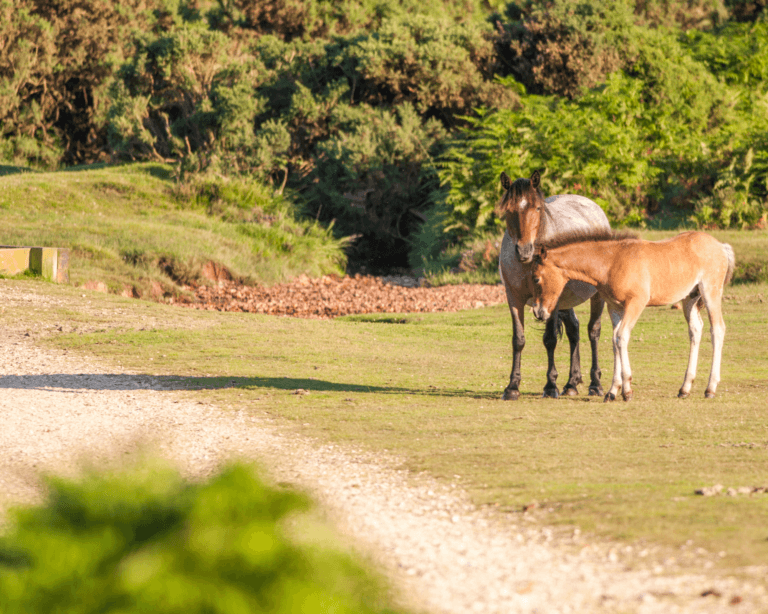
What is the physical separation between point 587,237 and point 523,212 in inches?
34.4

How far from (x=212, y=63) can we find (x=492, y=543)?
32.2m

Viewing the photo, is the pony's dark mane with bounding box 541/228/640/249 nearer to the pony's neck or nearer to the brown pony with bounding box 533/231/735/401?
the brown pony with bounding box 533/231/735/401

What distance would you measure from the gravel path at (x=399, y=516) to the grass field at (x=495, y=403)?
32 centimetres

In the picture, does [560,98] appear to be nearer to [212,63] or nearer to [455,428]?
[212,63]

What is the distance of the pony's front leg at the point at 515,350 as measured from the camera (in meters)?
9.68

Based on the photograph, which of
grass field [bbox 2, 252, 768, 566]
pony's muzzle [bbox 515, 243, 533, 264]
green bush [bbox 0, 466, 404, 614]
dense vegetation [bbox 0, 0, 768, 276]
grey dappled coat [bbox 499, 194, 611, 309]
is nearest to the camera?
green bush [bbox 0, 466, 404, 614]

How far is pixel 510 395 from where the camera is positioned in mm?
9664

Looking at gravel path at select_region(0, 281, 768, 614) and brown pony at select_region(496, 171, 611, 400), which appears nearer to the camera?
gravel path at select_region(0, 281, 768, 614)

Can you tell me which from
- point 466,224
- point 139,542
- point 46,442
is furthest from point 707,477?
point 466,224

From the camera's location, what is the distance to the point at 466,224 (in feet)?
94.2

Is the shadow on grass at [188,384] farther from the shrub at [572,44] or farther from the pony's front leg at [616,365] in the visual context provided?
the shrub at [572,44]

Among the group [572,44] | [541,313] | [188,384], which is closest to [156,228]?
[188,384]

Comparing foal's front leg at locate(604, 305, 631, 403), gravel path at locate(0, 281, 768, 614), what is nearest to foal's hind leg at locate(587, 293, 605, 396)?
foal's front leg at locate(604, 305, 631, 403)

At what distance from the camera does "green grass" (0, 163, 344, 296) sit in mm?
21781
